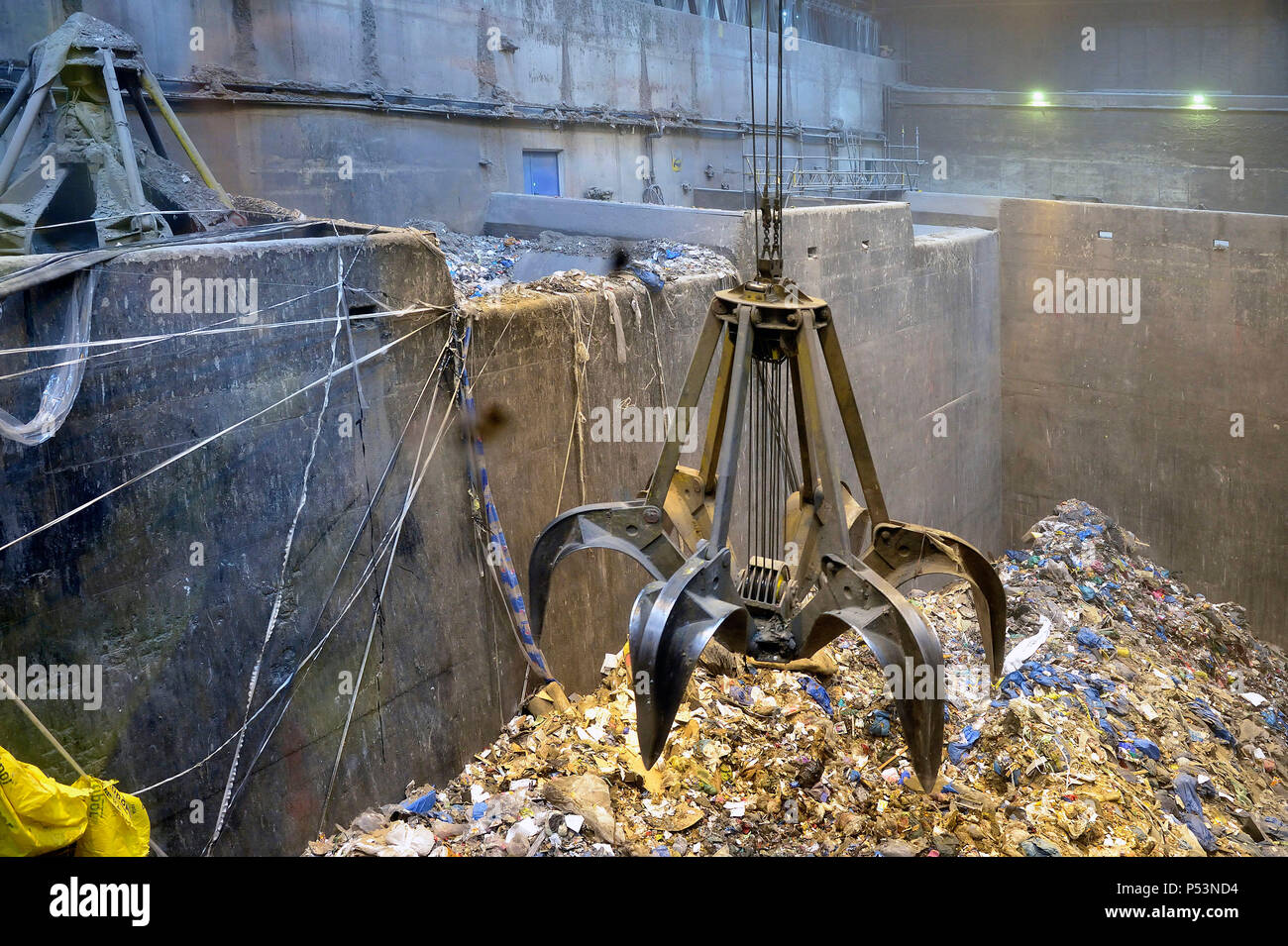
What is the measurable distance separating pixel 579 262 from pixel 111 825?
18.8 feet

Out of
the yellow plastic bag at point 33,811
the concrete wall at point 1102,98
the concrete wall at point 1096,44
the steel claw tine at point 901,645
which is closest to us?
the yellow plastic bag at point 33,811

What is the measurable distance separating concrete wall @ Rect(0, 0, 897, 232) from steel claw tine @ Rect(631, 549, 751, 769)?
759 cm

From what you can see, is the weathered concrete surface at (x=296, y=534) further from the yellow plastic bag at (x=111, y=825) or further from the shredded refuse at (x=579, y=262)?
the yellow plastic bag at (x=111, y=825)

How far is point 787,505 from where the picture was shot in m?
5.14

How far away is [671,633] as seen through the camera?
159 inches

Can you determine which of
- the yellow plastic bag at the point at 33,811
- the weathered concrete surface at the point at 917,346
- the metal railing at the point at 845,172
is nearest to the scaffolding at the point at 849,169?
the metal railing at the point at 845,172

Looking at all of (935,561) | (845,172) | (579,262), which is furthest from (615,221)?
(845,172)

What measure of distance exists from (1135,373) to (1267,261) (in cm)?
178

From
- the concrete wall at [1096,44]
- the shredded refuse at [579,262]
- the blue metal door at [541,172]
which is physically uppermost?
the concrete wall at [1096,44]

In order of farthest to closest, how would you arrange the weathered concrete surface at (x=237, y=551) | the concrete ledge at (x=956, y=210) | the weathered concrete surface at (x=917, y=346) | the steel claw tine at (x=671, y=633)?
the concrete ledge at (x=956, y=210)
the weathered concrete surface at (x=917, y=346)
the weathered concrete surface at (x=237, y=551)
the steel claw tine at (x=671, y=633)

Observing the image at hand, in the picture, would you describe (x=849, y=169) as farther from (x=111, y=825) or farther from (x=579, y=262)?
(x=111, y=825)

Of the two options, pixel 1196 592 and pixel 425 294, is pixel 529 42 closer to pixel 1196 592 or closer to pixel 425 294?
pixel 425 294

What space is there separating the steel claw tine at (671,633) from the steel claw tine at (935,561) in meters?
0.93

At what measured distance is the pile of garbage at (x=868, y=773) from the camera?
597 cm
